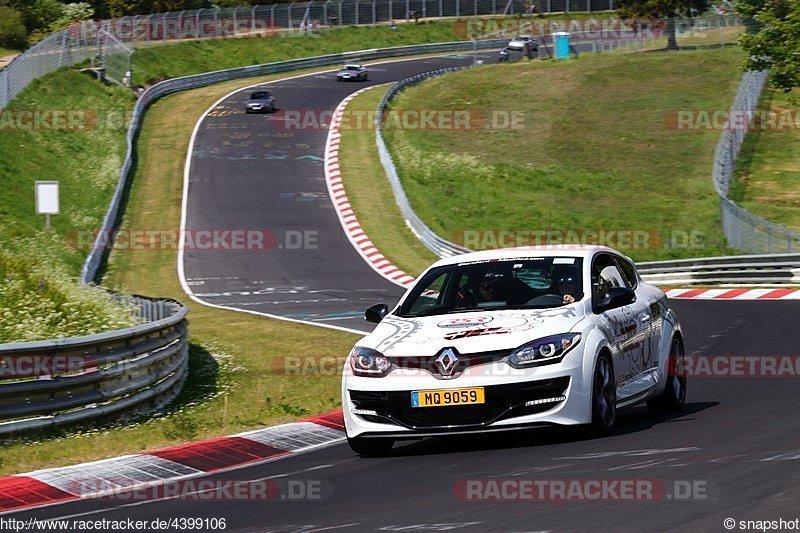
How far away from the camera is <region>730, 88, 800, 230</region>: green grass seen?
142ft

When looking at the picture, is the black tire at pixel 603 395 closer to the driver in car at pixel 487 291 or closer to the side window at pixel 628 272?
the driver in car at pixel 487 291

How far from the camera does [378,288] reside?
3075 cm

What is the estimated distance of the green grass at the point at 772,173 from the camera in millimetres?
43250

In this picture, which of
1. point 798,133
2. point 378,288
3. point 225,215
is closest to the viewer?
point 378,288

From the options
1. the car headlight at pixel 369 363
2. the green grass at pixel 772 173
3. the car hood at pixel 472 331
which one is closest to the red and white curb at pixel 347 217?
the green grass at pixel 772 173

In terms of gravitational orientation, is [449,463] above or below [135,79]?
below

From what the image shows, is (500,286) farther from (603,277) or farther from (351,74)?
(351,74)

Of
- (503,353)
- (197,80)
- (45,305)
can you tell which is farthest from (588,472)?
(197,80)

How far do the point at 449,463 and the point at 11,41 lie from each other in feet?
211

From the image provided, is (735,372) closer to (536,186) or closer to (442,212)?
(442,212)

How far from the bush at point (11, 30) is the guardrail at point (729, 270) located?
47126mm

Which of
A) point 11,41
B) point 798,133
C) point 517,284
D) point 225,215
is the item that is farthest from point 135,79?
point 517,284

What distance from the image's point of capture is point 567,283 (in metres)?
10.2

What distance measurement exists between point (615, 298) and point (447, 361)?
169cm
